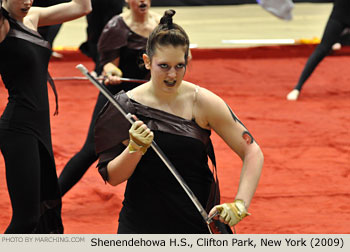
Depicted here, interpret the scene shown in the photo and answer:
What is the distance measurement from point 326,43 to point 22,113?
16.0 ft

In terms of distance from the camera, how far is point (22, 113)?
11.4ft

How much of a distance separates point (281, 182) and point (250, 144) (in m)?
2.49

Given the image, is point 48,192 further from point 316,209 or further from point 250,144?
point 316,209

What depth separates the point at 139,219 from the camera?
9.61 feet

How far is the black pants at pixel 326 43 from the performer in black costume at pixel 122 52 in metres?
3.37

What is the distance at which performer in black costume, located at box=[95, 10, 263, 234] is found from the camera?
9.21 feet

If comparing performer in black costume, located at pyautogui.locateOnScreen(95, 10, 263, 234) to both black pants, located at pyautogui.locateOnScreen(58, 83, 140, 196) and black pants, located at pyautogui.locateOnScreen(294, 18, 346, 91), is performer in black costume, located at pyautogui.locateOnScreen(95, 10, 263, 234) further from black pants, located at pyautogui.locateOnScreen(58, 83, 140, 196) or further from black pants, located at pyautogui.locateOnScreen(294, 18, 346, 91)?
black pants, located at pyautogui.locateOnScreen(294, 18, 346, 91)

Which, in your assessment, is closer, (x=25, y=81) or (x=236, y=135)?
(x=236, y=135)

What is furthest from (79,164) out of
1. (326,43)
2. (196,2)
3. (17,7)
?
(196,2)

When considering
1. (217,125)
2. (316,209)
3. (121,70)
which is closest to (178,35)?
(217,125)

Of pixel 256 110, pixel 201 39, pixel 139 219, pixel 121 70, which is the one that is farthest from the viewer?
pixel 201 39

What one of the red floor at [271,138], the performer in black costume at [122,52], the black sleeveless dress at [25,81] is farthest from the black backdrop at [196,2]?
the black sleeveless dress at [25,81]

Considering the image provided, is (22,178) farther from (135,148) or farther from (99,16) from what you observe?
(99,16)

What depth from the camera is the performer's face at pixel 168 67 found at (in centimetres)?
279
